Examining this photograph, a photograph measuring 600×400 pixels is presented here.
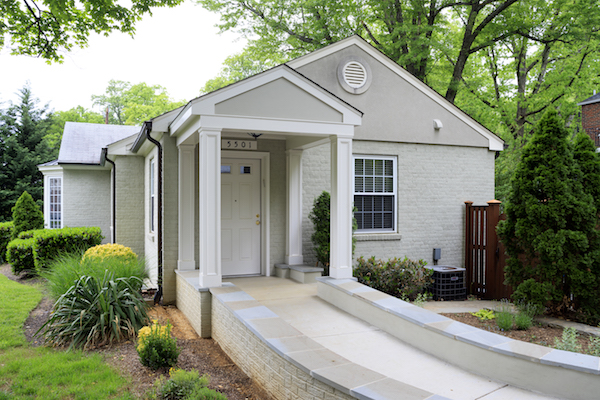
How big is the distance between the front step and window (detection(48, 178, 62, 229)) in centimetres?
1012

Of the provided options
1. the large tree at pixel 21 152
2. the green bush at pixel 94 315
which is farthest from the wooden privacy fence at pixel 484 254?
the large tree at pixel 21 152

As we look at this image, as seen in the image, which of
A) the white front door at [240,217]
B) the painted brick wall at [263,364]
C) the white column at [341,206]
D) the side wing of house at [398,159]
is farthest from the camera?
the side wing of house at [398,159]

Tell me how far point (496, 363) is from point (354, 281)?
3126mm

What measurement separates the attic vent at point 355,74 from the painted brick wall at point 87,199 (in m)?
9.23

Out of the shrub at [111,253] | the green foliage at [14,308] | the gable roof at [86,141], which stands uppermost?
the gable roof at [86,141]

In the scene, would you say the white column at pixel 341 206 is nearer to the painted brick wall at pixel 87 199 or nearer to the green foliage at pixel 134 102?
the painted brick wall at pixel 87 199

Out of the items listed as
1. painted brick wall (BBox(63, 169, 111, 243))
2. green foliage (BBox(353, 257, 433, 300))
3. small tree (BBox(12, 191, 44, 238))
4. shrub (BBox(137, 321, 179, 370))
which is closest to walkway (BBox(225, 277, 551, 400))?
green foliage (BBox(353, 257, 433, 300))

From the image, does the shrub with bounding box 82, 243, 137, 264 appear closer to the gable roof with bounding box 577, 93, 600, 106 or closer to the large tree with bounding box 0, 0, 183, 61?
the large tree with bounding box 0, 0, 183, 61

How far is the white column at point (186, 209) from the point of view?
790cm

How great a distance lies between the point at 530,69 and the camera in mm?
21531

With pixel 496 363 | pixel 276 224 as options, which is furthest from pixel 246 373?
pixel 276 224

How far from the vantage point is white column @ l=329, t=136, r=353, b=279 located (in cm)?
728

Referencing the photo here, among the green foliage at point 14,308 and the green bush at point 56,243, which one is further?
the green bush at point 56,243

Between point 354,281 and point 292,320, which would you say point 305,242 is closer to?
point 354,281
